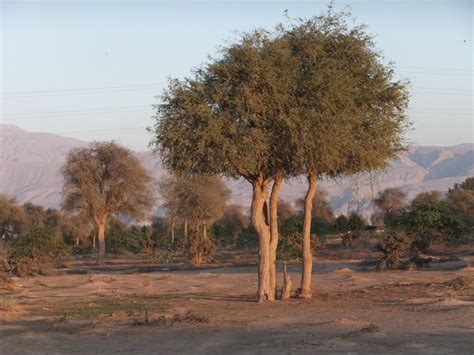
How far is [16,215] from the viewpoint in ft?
260

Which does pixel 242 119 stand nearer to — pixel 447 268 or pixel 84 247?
pixel 447 268

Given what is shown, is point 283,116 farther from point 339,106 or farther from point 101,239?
point 101,239

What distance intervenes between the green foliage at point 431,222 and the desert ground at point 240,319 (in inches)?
378

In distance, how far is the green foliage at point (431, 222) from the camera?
40344 mm

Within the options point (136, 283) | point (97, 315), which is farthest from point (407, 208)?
point (97, 315)

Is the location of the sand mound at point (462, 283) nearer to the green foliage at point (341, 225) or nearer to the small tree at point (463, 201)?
the green foliage at point (341, 225)

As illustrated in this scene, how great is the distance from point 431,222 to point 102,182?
2366 centimetres

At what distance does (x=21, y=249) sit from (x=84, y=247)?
3215cm

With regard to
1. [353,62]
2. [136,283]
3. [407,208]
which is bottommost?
[136,283]

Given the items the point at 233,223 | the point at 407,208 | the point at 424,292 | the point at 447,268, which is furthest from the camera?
the point at 233,223

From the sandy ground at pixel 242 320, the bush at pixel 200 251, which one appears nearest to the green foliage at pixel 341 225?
the bush at pixel 200 251

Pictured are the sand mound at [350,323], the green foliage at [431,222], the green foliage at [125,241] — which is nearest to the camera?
the sand mound at [350,323]

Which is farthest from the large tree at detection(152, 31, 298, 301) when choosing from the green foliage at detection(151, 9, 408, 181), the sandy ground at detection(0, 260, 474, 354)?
the sandy ground at detection(0, 260, 474, 354)

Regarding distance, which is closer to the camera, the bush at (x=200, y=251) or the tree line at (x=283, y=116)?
the tree line at (x=283, y=116)
